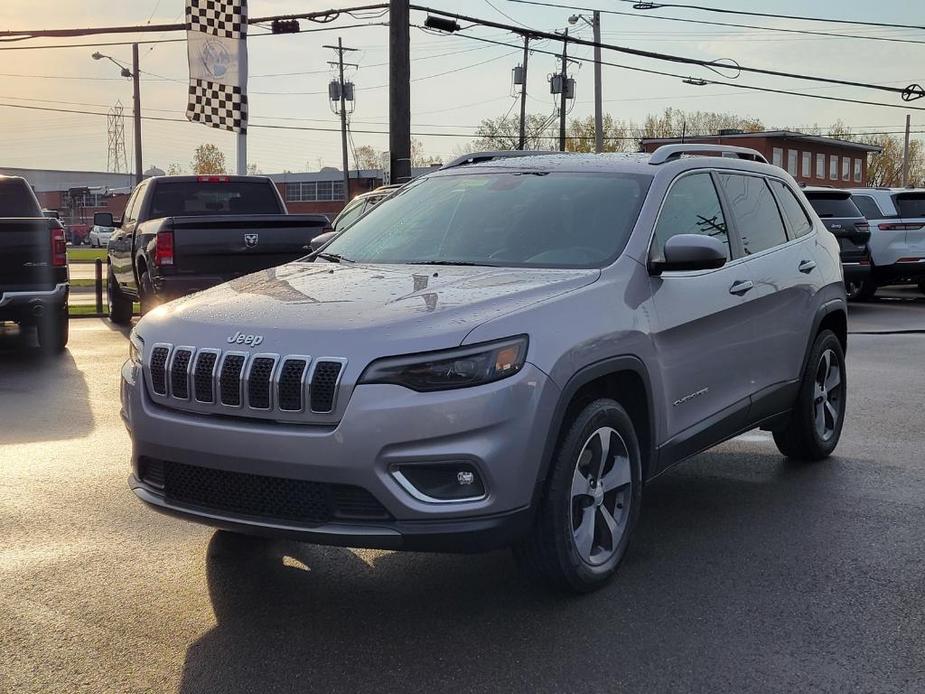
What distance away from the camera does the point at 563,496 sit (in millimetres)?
4004

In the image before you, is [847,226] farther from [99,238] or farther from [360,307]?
[99,238]

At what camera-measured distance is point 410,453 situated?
364 cm

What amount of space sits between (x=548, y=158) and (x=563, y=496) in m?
2.47

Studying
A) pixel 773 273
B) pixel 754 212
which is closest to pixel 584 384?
pixel 773 273

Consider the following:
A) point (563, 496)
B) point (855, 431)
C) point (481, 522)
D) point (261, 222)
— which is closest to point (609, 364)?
point (563, 496)

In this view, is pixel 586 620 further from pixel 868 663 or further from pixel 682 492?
pixel 682 492

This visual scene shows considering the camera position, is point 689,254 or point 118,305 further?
point 118,305

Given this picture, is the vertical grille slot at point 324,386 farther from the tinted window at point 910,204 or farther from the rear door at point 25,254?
the tinted window at point 910,204

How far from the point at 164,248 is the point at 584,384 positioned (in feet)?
27.4

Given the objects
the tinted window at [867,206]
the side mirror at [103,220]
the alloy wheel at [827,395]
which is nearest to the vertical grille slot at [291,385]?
the alloy wheel at [827,395]

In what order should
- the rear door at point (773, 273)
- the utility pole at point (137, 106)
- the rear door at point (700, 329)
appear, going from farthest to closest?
1. the utility pole at point (137, 106)
2. the rear door at point (773, 273)
3. the rear door at point (700, 329)

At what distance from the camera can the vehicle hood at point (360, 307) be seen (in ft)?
12.3

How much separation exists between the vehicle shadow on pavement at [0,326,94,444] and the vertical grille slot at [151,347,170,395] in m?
3.58

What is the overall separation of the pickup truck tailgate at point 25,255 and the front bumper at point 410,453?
8180 mm
